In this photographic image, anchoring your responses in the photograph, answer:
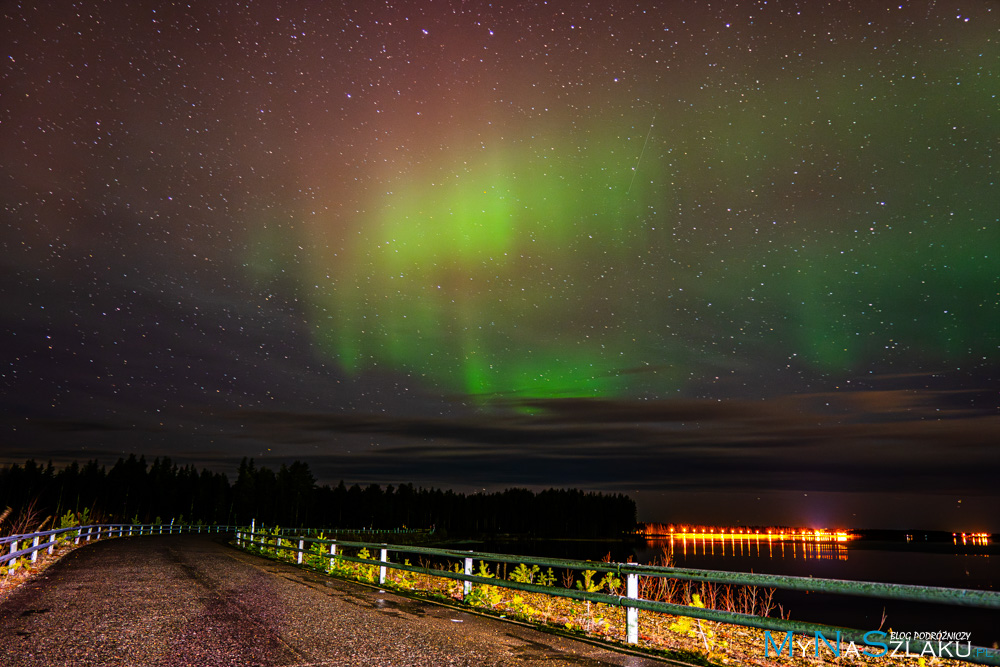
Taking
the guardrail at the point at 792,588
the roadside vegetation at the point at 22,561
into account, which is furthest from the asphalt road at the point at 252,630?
the guardrail at the point at 792,588

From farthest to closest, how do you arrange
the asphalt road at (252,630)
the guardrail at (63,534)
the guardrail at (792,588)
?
the guardrail at (63,534) < the asphalt road at (252,630) < the guardrail at (792,588)

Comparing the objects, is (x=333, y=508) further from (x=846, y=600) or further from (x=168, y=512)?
(x=846, y=600)

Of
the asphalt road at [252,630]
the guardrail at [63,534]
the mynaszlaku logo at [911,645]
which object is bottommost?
the guardrail at [63,534]

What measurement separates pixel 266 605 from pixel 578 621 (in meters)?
5.09

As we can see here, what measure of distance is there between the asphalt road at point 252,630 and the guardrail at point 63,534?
103 inches

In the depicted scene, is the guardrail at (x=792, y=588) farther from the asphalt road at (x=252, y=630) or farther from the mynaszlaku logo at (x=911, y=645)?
the asphalt road at (x=252, y=630)

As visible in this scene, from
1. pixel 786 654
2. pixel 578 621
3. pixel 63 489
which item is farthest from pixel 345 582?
pixel 63 489

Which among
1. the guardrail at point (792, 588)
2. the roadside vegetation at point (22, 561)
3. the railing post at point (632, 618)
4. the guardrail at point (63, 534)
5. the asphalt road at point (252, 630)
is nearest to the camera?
the guardrail at point (792, 588)

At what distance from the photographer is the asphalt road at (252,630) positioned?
21.8ft

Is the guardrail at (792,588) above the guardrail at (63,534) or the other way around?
above

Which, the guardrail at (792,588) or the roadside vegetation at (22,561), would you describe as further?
the roadside vegetation at (22,561)

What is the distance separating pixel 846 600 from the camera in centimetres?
7888

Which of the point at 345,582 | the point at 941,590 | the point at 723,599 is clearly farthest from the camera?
the point at 345,582

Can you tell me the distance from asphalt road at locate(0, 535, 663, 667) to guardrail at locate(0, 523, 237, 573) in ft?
8.57
